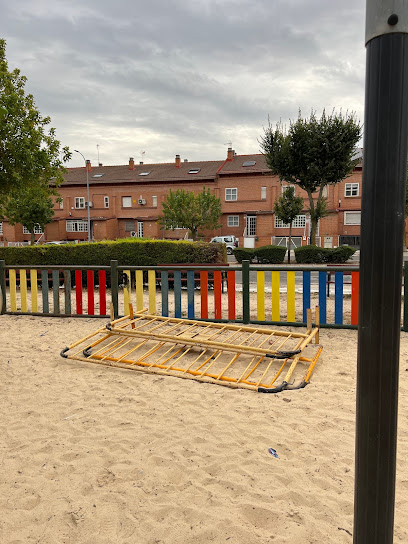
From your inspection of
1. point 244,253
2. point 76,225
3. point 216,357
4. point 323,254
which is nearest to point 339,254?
point 323,254

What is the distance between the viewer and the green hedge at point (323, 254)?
25.3 m

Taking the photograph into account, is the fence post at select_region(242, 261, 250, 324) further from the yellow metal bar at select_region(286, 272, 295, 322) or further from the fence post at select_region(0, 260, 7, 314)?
the fence post at select_region(0, 260, 7, 314)

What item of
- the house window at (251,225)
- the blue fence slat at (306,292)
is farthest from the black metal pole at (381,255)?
the house window at (251,225)

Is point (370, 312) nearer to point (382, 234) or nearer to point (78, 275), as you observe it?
point (382, 234)

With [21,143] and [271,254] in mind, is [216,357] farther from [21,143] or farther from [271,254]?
[271,254]

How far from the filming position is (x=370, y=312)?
1.37 meters

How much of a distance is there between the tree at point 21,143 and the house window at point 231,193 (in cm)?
2873

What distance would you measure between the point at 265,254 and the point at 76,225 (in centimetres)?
2956

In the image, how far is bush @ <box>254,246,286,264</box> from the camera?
87.0 feet

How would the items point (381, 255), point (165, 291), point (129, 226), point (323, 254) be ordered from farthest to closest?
Result: 1. point (129, 226)
2. point (323, 254)
3. point (165, 291)
4. point (381, 255)

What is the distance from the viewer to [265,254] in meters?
26.7

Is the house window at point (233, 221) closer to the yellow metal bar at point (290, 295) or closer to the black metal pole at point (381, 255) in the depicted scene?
the yellow metal bar at point (290, 295)

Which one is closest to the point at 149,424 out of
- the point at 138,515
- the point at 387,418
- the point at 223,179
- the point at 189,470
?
the point at 189,470

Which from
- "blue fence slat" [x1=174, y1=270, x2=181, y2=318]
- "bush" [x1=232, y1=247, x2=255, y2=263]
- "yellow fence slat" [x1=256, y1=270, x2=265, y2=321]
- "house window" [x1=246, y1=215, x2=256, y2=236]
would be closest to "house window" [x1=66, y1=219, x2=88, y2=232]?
"house window" [x1=246, y1=215, x2=256, y2=236]
